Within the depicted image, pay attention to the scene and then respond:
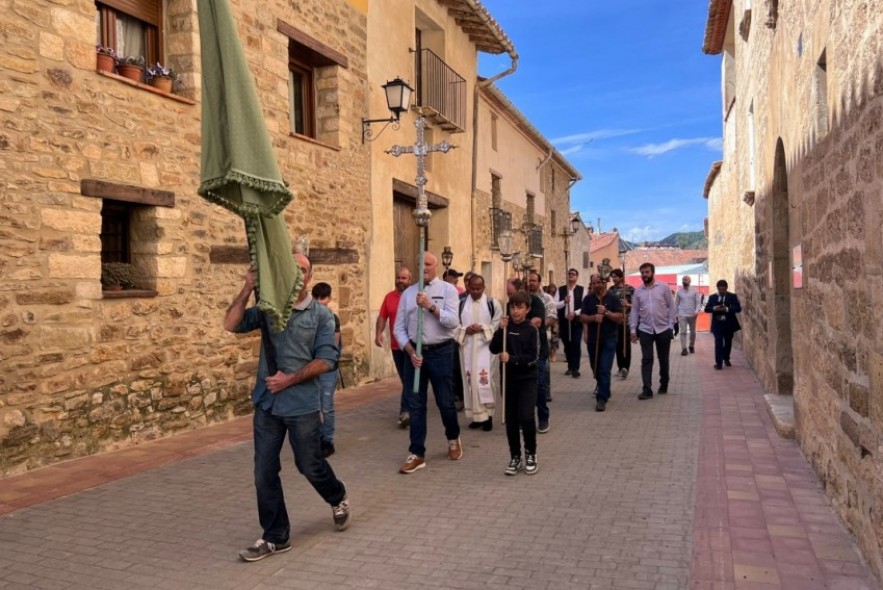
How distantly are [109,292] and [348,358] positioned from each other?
4.73 metres

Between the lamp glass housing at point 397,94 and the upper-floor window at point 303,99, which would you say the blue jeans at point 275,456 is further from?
the upper-floor window at point 303,99

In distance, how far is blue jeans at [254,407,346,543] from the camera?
13.4ft

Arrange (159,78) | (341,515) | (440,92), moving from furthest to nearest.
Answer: (440,92), (159,78), (341,515)

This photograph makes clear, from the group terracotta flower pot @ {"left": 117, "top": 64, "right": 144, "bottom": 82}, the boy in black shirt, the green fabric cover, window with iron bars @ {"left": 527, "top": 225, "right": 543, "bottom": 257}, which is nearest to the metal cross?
the boy in black shirt

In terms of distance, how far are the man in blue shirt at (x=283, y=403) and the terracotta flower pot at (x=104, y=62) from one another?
420 cm

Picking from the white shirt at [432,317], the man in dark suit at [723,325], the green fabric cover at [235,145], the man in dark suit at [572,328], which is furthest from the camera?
the man in dark suit at [723,325]

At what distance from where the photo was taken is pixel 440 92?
49.2 ft

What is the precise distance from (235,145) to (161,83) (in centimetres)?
462

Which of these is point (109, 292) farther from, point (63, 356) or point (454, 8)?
point (454, 8)

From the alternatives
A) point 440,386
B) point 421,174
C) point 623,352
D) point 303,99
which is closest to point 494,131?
point 303,99

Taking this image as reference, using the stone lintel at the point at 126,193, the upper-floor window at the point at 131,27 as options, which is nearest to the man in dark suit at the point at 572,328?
the stone lintel at the point at 126,193

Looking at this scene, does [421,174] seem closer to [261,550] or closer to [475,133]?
[261,550]

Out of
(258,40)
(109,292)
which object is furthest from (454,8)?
(109,292)

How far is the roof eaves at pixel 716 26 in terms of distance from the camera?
1410 centimetres
